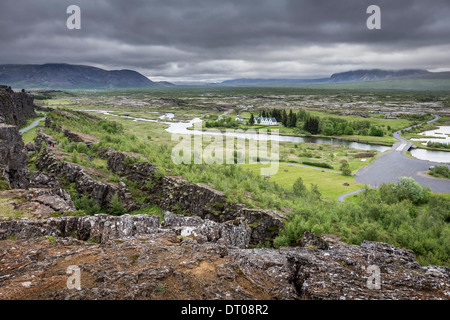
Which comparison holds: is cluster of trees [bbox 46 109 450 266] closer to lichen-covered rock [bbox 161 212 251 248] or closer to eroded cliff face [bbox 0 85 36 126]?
lichen-covered rock [bbox 161 212 251 248]

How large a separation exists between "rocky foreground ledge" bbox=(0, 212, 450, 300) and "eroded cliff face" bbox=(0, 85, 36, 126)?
55539 millimetres

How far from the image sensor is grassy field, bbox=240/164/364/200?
6266 centimetres

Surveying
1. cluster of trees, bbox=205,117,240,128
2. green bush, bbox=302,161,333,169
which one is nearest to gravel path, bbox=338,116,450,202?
green bush, bbox=302,161,333,169

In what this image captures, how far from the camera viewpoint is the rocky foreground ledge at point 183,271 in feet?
39.4

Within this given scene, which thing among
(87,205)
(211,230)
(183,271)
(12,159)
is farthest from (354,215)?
(12,159)

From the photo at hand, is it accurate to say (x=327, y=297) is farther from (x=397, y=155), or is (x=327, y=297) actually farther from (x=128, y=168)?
(x=397, y=155)

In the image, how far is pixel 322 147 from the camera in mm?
113938

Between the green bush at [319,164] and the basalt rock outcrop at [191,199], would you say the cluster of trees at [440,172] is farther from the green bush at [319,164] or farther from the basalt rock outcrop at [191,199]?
the basalt rock outcrop at [191,199]

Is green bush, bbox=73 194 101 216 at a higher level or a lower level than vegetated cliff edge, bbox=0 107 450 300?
lower

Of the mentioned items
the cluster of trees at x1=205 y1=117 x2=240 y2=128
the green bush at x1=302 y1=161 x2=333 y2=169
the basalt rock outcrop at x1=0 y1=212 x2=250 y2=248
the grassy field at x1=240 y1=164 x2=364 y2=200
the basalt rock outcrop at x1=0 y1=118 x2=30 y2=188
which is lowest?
the grassy field at x1=240 y1=164 x2=364 y2=200

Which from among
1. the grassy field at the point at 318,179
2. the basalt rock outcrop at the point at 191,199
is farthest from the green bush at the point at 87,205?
the grassy field at the point at 318,179

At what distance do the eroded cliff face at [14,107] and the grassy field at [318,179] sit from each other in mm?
61987
